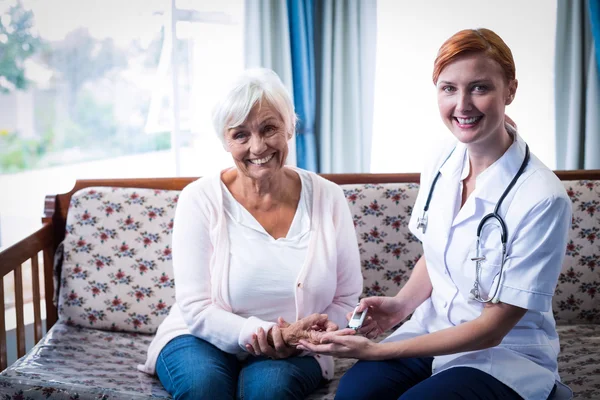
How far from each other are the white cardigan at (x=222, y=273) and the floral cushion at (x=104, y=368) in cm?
11

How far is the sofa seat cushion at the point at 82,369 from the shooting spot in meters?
1.76

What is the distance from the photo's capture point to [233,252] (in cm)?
183

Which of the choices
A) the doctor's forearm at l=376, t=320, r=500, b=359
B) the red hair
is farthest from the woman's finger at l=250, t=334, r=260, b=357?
the red hair

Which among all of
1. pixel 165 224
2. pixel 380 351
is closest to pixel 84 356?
pixel 165 224

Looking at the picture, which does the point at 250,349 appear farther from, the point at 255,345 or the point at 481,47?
the point at 481,47

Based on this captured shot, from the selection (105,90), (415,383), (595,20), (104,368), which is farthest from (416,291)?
(105,90)

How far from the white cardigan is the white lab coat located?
26 centimetres

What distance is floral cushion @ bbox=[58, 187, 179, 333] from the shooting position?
89.5 inches

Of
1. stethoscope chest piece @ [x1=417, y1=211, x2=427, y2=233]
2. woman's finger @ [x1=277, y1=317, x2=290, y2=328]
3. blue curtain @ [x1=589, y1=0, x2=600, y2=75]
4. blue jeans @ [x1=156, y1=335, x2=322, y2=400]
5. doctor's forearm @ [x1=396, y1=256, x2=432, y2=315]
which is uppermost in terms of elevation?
blue curtain @ [x1=589, y1=0, x2=600, y2=75]

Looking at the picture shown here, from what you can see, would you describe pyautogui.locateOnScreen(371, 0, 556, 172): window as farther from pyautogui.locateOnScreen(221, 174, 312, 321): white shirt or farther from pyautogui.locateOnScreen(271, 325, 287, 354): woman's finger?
pyautogui.locateOnScreen(271, 325, 287, 354): woman's finger

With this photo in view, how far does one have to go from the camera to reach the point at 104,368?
6.41ft

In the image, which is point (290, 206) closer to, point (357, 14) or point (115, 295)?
point (115, 295)

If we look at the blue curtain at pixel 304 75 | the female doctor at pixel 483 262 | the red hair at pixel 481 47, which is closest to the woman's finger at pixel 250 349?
the female doctor at pixel 483 262

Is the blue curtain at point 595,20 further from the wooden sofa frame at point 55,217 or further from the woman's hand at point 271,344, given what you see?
the woman's hand at point 271,344
